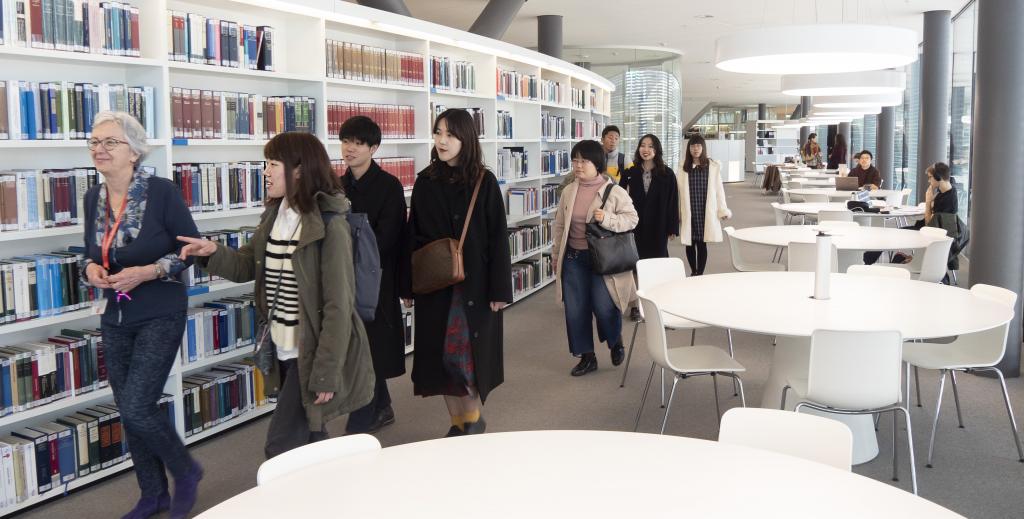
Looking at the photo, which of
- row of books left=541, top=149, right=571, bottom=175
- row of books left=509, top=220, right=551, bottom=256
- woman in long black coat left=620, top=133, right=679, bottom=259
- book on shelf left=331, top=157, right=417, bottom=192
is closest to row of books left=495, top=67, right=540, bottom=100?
row of books left=541, top=149, right=571, bottom=175

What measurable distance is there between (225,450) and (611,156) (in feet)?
16.6

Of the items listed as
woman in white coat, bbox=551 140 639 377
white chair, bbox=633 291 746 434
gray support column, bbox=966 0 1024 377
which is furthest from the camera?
gray support column, bbox=966 0 1024 377

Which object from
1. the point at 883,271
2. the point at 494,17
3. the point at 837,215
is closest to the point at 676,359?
the point at 883,271

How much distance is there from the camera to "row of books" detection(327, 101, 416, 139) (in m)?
5.42

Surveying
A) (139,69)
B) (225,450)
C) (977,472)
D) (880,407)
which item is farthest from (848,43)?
(225,450)

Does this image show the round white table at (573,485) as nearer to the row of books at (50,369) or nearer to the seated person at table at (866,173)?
the row of books at (50,369)

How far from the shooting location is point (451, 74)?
6.75 m

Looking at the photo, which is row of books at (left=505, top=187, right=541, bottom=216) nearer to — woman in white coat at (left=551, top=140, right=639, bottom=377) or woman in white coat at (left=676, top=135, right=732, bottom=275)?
woman in white coat at (left=676, top=135, right=732, bottom=275)

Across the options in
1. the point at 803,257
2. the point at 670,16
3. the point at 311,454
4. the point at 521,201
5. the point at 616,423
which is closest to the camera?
the point at 311,454

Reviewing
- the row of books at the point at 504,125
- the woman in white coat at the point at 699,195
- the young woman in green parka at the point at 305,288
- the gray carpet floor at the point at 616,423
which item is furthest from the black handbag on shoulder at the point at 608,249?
the row of books at the point at 504,125

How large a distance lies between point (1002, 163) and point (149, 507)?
5508mm

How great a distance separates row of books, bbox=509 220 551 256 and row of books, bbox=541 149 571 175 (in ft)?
1.84

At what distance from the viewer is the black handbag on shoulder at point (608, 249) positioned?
17.7 feet

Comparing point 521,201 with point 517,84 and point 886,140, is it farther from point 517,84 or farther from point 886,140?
point 886,140
